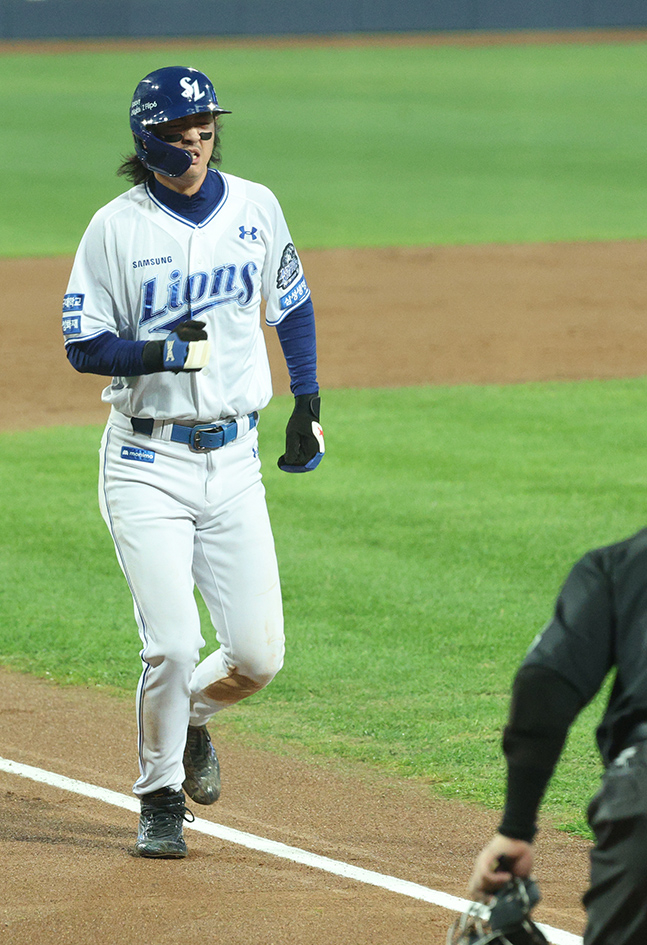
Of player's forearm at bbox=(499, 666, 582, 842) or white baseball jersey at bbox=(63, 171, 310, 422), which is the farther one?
white baseball jersey at bbox=(63, 171, 310, 422)

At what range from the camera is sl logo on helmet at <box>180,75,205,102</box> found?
13.8 ft

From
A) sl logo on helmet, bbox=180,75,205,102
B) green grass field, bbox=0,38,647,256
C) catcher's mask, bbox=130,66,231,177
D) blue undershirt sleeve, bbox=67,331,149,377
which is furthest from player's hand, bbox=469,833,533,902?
green grass field, bbox=0,38,647,256

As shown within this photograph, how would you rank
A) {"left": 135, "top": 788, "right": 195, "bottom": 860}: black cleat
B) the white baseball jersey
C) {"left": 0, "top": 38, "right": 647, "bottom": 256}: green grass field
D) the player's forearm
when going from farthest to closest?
{"left": 0, "top": 38, "right": 647, "bottom": 256}: green grass field < the white baseball jersey < {"left": 135, "top": 788, "right": 195, "bottom": 860}: black cleat < the player's forearm

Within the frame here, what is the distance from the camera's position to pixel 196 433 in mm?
4176

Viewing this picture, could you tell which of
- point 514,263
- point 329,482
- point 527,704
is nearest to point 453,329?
point 514,263

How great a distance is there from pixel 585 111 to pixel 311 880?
32.6 metres

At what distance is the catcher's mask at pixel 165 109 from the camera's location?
13.6 feet

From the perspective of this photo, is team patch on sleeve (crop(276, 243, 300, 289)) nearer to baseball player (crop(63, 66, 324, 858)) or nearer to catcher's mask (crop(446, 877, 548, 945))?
baseball player (crop(63, 66, 324, 858))

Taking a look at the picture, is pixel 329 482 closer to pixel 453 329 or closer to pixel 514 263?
pixel 453 329

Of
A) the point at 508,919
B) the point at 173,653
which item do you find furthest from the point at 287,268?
the point at 508,919

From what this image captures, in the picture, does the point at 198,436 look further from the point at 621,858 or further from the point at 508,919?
the point at 621,858

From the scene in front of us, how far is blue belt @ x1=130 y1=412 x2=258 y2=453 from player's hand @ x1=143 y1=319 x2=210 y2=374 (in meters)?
0.24

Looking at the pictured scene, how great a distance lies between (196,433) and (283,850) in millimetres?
1291

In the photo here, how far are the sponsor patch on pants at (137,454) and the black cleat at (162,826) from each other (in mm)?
1004
